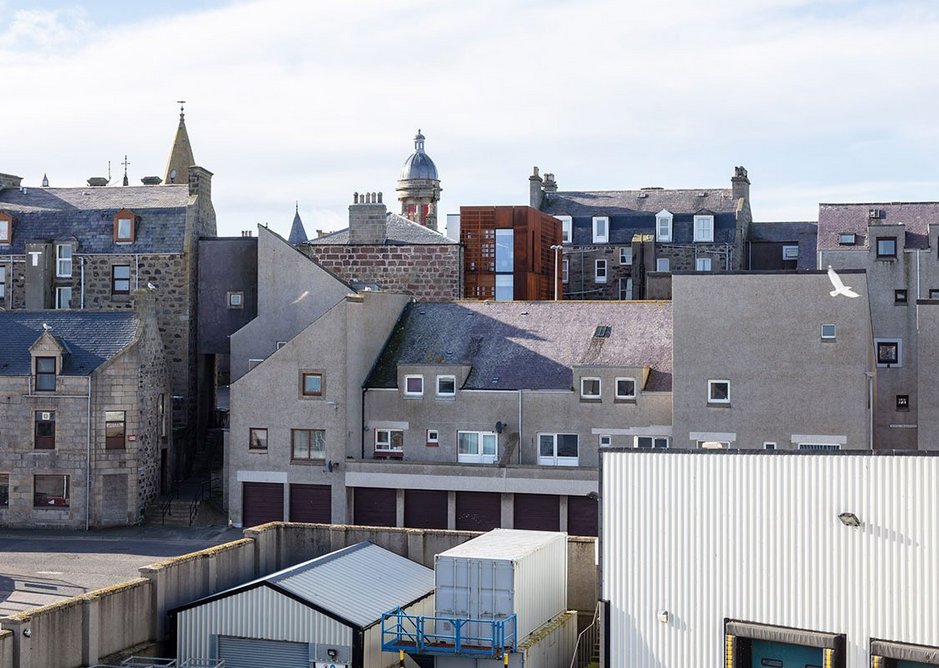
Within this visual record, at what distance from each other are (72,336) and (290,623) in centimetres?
2041

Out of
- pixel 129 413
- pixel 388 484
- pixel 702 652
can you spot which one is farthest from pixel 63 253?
pixel 702 652

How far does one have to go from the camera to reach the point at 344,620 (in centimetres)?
2886

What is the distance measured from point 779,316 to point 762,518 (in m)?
14.4

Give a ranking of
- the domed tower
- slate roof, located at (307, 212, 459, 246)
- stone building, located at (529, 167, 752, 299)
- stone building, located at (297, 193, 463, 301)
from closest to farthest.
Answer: stone building, located at (297, 193, 463, 301)
slate roof, located at (307, 212, 459, 246)
stone building, located at (529, 167, 752, 299)
the domed tower

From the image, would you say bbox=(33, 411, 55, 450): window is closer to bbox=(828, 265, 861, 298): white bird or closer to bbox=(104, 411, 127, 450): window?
bbox=(104, 411, 127, 450): window

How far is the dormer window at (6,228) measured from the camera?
5369 centimetres

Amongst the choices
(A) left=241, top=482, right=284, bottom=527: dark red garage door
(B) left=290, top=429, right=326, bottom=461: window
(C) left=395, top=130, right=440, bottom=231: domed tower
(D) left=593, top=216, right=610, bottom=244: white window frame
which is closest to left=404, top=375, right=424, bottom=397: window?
(B) left=290, top=429, right=326, bottom=461: window

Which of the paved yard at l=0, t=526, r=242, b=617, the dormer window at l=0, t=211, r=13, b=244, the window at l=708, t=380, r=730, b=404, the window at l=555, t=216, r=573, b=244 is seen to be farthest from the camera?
the window at l=555, t=216, r=573, b=244

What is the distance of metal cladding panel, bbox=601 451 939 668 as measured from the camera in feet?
80.4

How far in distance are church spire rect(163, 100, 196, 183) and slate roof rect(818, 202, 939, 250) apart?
38009 mm

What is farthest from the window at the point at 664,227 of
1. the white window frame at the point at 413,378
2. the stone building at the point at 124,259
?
the white window frame at the point at 413,378

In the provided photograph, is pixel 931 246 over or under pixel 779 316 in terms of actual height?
over

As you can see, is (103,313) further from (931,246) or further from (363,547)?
(931,246)

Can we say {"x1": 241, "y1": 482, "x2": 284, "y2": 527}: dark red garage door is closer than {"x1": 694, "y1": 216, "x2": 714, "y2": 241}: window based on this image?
Yes
